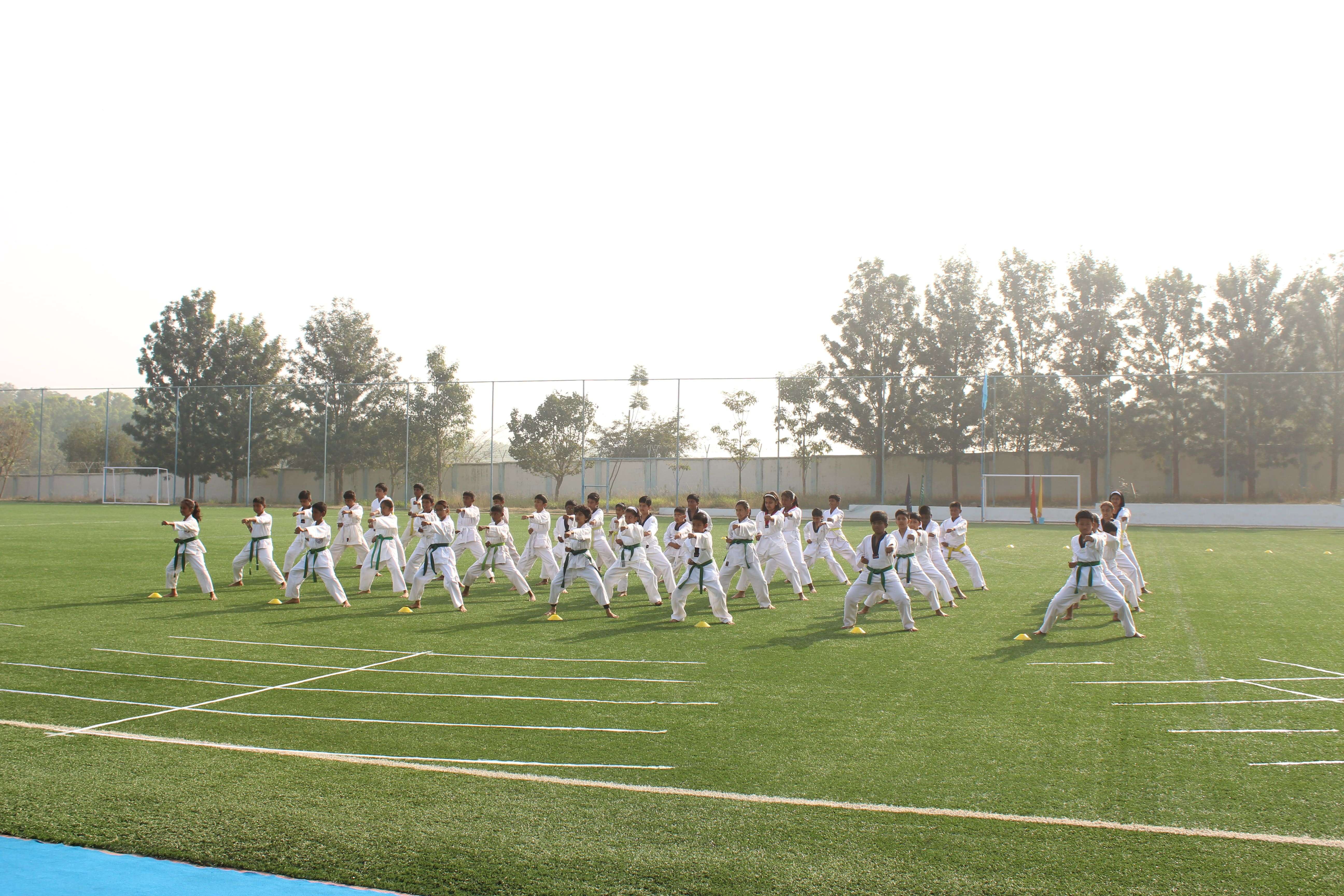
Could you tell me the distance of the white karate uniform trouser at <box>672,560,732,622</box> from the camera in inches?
506

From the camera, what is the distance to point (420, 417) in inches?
1854

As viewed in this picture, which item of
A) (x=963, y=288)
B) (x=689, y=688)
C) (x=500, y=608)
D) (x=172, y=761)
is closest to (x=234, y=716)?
(x=172, y=761)

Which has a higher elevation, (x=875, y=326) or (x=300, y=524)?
(x=875, y=326)

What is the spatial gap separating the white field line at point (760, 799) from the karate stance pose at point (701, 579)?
661 centimetres

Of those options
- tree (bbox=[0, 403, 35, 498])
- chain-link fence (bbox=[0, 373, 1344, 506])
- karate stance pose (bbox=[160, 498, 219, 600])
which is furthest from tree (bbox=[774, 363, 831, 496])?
tree (bbox=[0, 403, 35, 498])

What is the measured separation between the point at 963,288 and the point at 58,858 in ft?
178

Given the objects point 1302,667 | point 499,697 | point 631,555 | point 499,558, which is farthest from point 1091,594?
point 499,558

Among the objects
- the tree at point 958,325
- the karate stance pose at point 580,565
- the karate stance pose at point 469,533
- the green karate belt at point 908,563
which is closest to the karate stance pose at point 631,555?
the karate stance pose at point 580,565

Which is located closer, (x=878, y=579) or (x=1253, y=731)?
(x=1253, y=731)

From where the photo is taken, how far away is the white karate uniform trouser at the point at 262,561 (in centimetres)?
1561

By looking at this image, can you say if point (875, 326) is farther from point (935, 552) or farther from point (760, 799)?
point (760, 799)

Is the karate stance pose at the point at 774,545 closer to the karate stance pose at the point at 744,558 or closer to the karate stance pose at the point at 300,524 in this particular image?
the karate stance pose at the point at 744,558

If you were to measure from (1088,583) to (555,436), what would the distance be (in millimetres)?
35285

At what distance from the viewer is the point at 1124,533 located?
14.8 m
